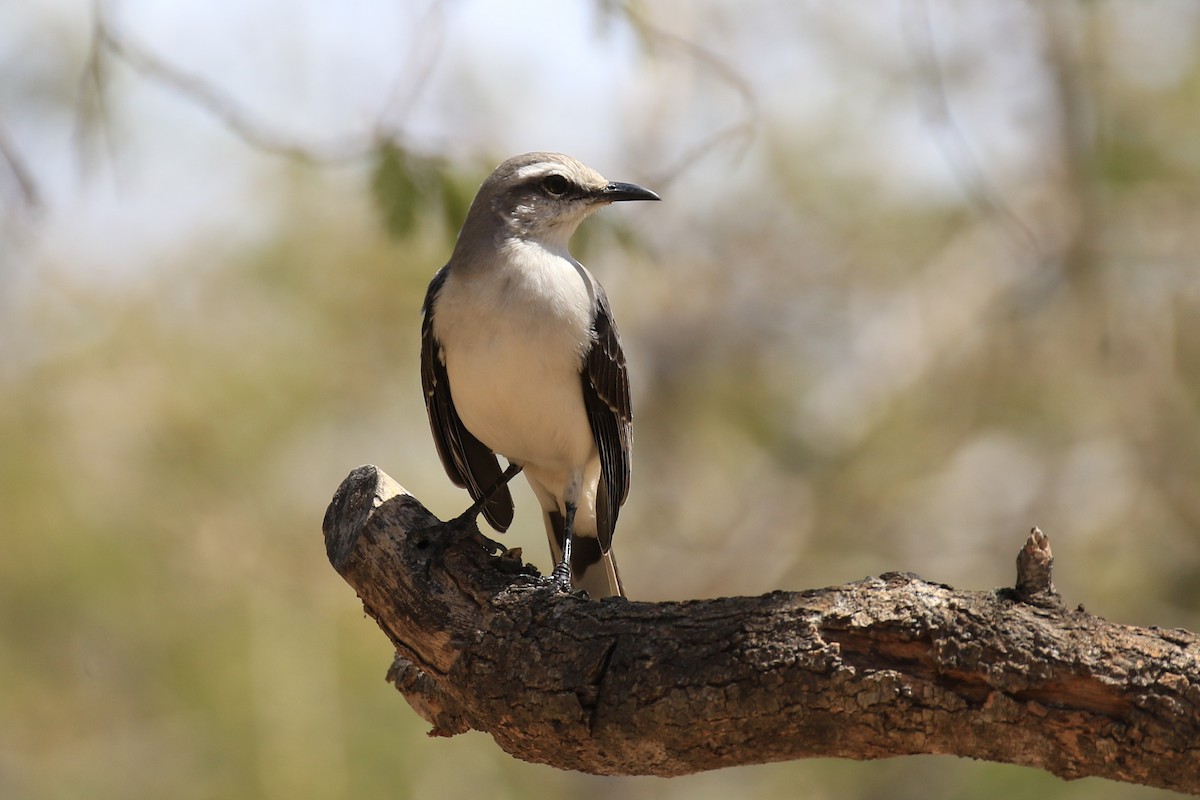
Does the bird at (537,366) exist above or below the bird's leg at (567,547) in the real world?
above

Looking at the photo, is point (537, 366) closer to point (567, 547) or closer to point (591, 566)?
point (567, 547)

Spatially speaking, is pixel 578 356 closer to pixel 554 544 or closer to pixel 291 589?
pixel 554 544

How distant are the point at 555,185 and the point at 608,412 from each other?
4.74 feet

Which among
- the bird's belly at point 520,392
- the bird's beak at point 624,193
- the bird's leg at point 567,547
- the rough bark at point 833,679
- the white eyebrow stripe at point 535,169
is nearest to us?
the rough bark at point 833,679

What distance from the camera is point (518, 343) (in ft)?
21.0

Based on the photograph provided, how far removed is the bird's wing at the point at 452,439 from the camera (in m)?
6.85

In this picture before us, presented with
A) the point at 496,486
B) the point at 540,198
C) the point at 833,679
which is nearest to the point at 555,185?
the point at 540,198

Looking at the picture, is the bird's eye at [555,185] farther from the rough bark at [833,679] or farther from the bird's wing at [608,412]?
the rough bark at [833,679]

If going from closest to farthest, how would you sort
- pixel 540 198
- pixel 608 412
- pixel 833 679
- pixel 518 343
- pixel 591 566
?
pixel 833 679, pixel 518 343, pixel 608 412, pixel 540 198, pixel 591 566

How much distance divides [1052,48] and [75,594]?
13615 millimetres

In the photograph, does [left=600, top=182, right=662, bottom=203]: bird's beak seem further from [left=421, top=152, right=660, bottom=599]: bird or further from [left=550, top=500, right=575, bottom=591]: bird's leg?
[left=550, top=500, right=575, bottom=591]: bird's leg

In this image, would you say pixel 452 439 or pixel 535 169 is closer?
pixel 535 169

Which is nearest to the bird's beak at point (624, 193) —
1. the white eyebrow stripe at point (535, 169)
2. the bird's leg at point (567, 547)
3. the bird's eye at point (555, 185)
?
the bird's eye at point (555, 185)

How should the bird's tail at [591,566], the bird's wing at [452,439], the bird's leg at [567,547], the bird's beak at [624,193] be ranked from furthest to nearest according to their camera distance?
the bird's tail at [591,566]
the bird's beak at [624,193]
the bird's wing at [452,439]
the bird's leg at [567,547]
